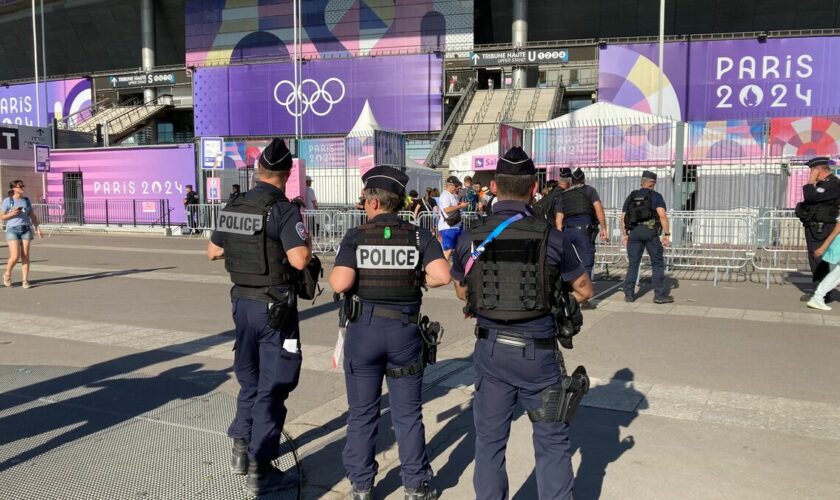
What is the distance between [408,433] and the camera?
3.29 metres

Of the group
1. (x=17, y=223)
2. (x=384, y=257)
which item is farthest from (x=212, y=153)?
(x=384, y=257)


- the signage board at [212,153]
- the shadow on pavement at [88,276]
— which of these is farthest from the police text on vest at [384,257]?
the signage board at [212,153]

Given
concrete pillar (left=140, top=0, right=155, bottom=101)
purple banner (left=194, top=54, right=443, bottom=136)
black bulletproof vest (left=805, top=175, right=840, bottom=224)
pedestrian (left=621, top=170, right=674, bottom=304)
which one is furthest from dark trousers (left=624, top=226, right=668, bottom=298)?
concrete pillar (left=140, top=0, right=155, bottom=101)

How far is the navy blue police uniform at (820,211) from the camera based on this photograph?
8461mm

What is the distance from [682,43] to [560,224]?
2527 centimetres

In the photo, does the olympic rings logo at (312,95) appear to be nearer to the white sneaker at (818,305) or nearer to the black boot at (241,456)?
the white sneaker at (818,305)

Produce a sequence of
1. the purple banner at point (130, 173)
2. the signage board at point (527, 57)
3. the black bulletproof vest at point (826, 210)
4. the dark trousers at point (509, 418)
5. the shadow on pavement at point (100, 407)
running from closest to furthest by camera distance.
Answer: the dark trousers at point (509, 418), the shadow on pavement at point (100, 407), the black bulletproof vest at point (826, 210), the purple banner at point (130, 173), the signage board at point (527, 57)

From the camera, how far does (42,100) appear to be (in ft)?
140

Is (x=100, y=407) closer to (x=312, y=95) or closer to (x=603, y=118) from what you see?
(x=603, y=118)

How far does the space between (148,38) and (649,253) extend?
42981 mm

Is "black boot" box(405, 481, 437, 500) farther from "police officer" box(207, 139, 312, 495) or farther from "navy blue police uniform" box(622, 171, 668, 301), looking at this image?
"navy blue police uniform" box(622, 171, 668, 301)

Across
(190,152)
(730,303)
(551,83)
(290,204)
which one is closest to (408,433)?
(290,204)

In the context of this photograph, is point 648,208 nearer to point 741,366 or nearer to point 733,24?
point 741,366

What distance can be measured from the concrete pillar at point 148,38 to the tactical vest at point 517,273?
45651 millimetres
